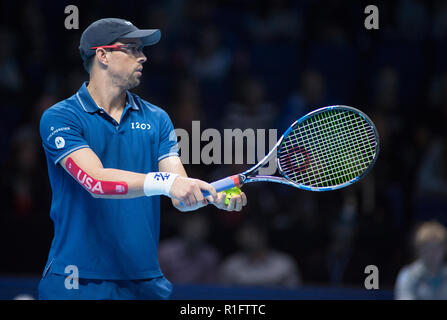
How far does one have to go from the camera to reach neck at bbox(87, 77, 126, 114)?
3121 mm

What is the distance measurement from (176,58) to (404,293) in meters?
3.89

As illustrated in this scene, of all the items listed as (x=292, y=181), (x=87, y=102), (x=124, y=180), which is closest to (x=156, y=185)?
(x=124, y=180)

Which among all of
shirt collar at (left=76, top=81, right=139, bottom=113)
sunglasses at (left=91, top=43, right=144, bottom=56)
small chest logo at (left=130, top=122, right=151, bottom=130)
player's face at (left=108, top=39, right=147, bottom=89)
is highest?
sunglasses at (left=91, top=43, right=144, bottom=56)

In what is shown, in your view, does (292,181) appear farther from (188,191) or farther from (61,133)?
(61,133)

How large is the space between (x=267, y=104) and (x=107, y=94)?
417cm

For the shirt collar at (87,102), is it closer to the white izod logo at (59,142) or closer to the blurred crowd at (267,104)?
the white izod logo at (59,142)

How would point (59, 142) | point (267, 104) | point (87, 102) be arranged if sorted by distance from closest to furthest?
point (59, 142), point (87, 102), point (267, 104)

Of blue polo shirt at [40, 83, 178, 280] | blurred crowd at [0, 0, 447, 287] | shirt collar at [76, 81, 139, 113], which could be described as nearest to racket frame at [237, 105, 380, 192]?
blue polo shirt at [40, 83, 178, 280]

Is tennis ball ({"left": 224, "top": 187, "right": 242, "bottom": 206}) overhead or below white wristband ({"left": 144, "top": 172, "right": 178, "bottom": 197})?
below

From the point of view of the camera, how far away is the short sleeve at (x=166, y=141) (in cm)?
326

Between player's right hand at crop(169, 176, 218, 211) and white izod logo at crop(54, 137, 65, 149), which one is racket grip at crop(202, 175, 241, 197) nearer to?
player's right hand at crop(169, 176, 218, 211)

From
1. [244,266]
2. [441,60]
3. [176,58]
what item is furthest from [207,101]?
[441,60]

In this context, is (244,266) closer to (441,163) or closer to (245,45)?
(441,163)

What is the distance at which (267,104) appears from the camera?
717 cm
